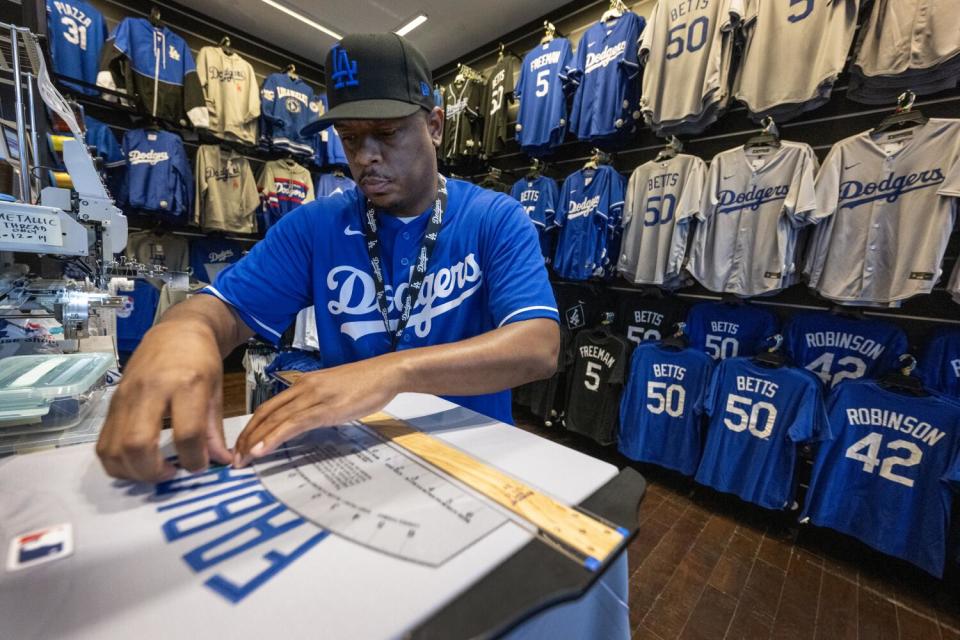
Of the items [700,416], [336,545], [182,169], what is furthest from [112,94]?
[700,416]

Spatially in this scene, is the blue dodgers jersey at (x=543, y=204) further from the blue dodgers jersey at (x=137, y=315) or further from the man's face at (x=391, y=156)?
the blue dodgers jersey at (x=137, y=315)

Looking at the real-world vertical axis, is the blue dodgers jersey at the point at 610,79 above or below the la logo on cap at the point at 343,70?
above

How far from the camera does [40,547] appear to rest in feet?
1.03

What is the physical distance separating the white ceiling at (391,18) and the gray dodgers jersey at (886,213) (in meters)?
2.72

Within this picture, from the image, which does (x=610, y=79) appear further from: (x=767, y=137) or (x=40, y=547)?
(x=40, y=547)

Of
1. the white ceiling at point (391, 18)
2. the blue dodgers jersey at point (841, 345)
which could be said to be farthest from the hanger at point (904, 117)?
the white ceiling at point (391, 18)

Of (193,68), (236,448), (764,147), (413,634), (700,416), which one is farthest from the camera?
(193,68)

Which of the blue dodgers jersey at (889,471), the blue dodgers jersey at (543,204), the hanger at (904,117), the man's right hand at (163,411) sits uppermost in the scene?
the hanger at (904,117)

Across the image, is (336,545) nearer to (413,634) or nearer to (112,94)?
(413,634)

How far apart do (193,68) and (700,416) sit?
502 cm

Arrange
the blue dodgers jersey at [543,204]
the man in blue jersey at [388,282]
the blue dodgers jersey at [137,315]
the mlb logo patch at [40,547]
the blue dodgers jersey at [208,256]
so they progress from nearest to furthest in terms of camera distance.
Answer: the mlb logo patch at [40,547] < the man in blue jersey at [388,282] < the blue dodgers jersey at [543,204] < the blue dodgers jersey at [137,315] < the blue dodgers jersey at [208,256]

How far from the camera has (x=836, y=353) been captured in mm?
1957

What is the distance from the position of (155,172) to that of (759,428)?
4967 millimetres

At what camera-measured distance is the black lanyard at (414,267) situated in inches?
37.4
